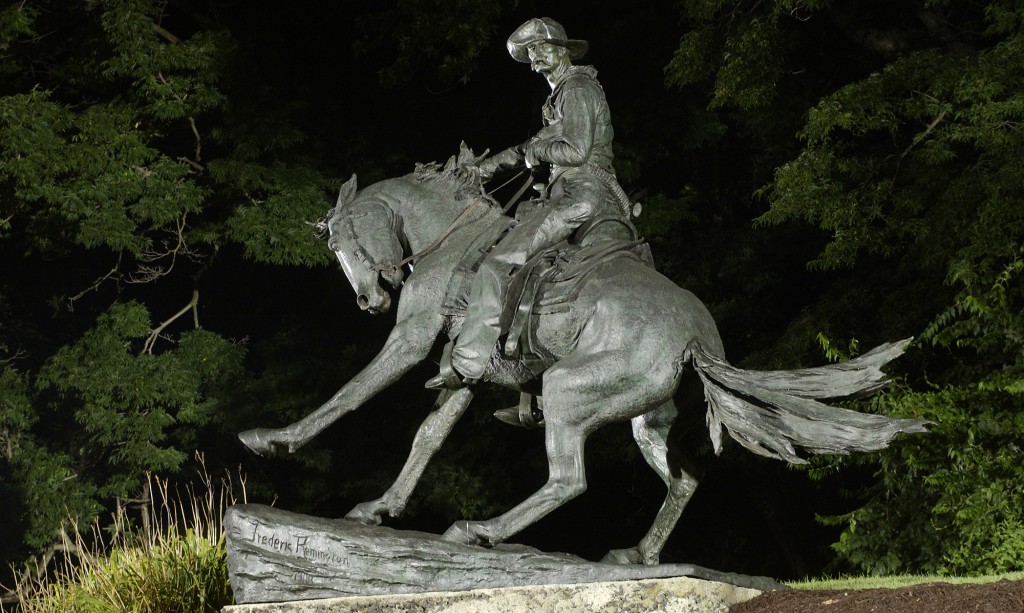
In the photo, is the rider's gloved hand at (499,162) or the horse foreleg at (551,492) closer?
the horse foreleg at (551,492)

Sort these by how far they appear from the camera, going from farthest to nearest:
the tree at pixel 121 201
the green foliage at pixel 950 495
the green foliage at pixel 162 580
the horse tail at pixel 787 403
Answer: the tree at pixel 121 201, the green foliage at pixel 950 495, the green foliage at pixel 162 580, the horse tail at pixel 787 403

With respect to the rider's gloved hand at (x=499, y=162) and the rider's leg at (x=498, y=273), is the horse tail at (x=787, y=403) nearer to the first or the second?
the rider's leg at (x=498, y=273)

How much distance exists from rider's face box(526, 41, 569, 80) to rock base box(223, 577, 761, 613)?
2520 millimetres

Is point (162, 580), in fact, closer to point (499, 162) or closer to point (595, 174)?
point (499, 162)

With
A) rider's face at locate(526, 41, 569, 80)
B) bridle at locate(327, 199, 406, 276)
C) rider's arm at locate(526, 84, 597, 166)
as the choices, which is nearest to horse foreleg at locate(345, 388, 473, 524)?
bridle at locate(327, 199, 406, 276)

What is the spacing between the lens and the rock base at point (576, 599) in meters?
5.16

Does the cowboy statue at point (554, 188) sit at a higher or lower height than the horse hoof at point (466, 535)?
higher

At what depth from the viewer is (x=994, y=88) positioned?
943 centimetres

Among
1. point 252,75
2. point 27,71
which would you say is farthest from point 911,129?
point 27,71

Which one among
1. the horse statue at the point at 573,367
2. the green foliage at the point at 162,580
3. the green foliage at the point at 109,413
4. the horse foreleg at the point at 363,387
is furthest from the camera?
the green foliage at the point at 109,413

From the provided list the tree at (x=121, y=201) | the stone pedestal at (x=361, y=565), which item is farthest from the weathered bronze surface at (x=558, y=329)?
the tree at (x=121, y=201)

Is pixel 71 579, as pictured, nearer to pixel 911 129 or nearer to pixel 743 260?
pixel 743 260

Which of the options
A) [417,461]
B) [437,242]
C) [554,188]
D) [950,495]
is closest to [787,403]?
[554,188]

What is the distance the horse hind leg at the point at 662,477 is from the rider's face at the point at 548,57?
1.72 metres
